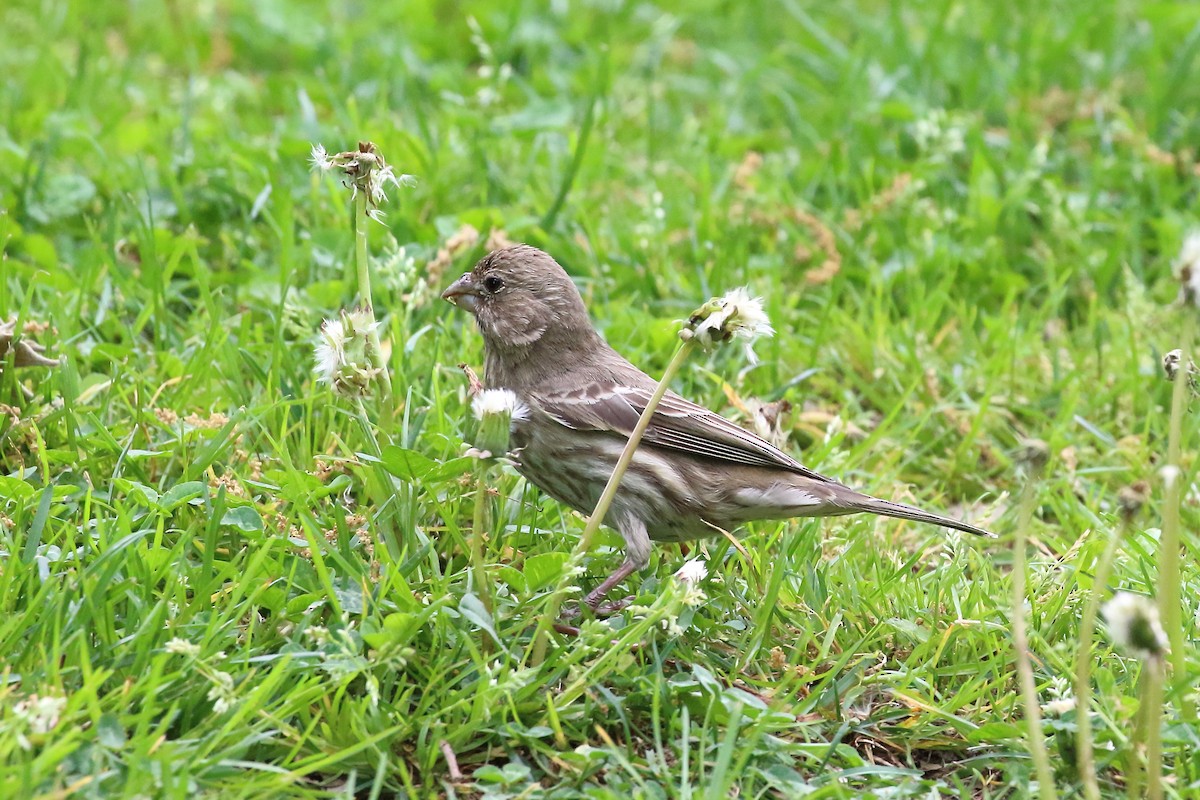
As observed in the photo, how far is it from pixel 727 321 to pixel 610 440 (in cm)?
126

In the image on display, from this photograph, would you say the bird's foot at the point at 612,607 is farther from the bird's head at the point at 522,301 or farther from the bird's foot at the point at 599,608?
the bird's head at the point at 522,301

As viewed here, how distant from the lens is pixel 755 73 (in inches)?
320

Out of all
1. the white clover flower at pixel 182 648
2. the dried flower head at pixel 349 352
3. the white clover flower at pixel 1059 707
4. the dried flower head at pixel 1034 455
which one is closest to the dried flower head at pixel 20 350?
the dried flower head at pixel 349 352

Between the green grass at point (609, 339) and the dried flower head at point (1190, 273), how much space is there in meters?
1.18

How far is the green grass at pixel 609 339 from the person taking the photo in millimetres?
3643

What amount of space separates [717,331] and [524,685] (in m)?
1.05

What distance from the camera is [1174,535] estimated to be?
11.1 feet

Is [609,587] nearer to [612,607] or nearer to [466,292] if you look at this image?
[612,607]

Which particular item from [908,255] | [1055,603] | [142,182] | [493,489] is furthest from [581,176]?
[1055,603]

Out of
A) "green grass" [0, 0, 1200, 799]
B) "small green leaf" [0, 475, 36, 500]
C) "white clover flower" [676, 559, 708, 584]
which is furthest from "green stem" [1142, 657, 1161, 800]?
"small green leaf" [0, 475, 36, 500]

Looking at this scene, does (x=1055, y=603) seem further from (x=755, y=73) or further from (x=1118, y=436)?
(x=755, y=73)

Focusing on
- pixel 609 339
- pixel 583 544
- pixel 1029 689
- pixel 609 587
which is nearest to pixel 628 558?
pixel 609 587

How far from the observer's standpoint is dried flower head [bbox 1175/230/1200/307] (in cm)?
317

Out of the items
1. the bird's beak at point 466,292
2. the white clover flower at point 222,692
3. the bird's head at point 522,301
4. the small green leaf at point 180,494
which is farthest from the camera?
the bird's beak at point 466,292
